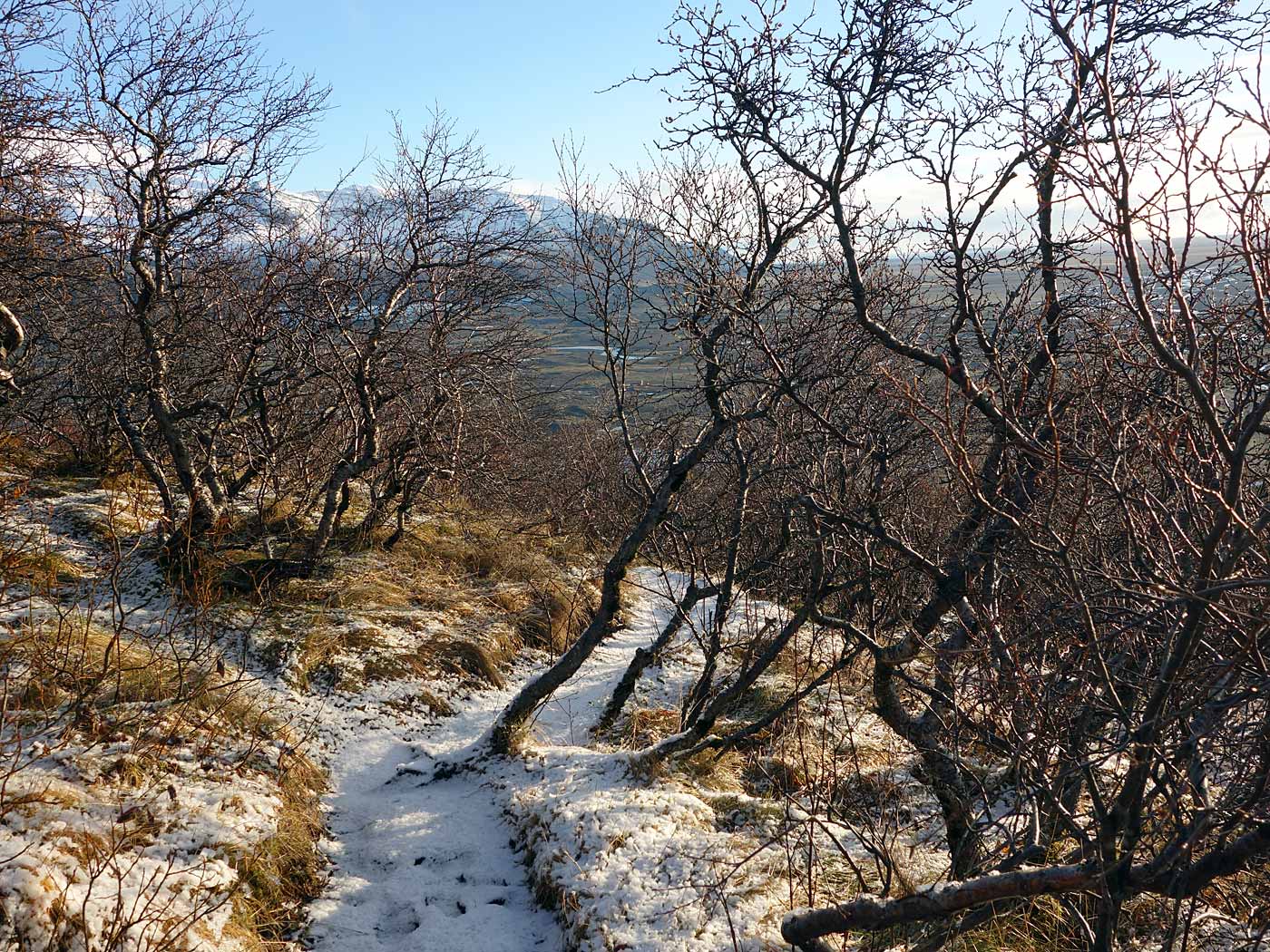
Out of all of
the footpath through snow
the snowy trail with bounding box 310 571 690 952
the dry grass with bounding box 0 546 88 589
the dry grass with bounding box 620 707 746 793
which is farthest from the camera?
the dry grass with bounding box 620 707 746 793

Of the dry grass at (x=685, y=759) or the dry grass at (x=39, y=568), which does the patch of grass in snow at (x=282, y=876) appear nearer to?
the dry grass at (x=39, y=568)

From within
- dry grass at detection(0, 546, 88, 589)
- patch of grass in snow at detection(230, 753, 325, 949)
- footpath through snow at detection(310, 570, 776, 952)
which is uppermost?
dry grass at detection(0, 546, 88, 589)

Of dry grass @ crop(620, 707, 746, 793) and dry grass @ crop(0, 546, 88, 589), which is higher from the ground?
dry grass @ crop(0, 546, 88, 589)

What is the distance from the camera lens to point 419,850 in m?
4.44

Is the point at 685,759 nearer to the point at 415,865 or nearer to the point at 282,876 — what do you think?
the point at 415,865

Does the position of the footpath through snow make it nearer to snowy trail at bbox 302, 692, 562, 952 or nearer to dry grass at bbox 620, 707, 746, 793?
snowy trail at bbox 302, 692, 562, 952

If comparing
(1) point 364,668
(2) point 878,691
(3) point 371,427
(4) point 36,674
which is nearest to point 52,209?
(3) point 371,427

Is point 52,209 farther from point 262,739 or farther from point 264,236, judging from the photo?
point 262,739

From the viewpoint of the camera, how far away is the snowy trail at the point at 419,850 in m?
3.73

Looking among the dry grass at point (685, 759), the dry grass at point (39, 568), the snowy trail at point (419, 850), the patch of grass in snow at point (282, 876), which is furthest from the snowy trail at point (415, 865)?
the dry grass at point (39, 568)

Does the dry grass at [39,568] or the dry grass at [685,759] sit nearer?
the dry grass at [39,568]

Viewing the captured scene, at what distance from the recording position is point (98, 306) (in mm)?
9781

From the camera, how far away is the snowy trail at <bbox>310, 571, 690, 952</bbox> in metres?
3.73

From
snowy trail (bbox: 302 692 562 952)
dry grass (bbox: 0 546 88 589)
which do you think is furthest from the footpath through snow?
dry grass (bbox: 0 546 88 589)
